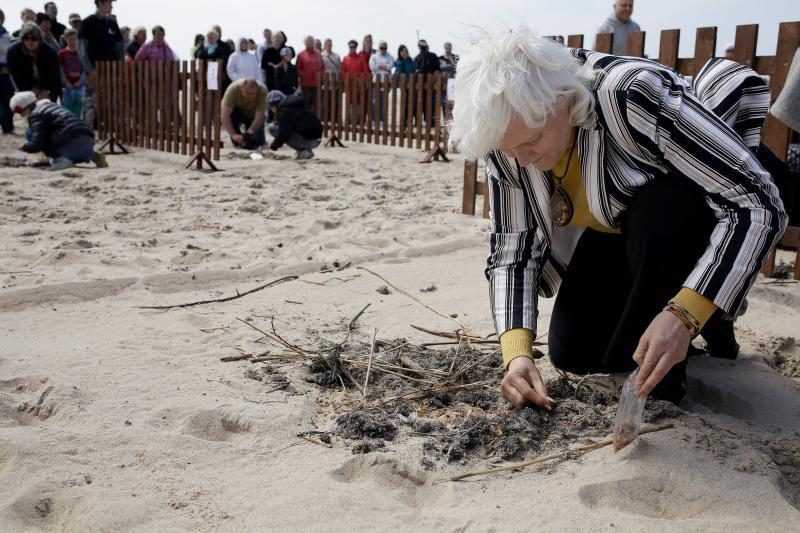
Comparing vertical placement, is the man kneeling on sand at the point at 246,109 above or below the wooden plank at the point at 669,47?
below

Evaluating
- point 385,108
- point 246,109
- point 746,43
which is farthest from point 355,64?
point 746,43

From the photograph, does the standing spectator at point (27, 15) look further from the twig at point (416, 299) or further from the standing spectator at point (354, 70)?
the twig at point (416, 299)

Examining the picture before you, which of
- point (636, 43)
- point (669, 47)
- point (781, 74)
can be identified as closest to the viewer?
point (781, 74)

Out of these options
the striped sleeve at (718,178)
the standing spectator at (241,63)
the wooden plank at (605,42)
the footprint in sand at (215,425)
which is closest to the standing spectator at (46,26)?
the standing spectator at (241,63)

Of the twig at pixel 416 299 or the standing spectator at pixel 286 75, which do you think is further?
the standing spectator at pixel 286 75

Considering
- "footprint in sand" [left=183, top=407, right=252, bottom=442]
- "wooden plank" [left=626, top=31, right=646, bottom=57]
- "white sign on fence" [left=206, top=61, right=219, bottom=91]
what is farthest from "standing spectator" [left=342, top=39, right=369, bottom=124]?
"footprint in sand" [left=183, top=407, right=252, bottom=442]

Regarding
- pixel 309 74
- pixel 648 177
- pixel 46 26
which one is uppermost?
pixel 46 26

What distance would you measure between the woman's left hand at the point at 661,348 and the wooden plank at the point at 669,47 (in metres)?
2.83

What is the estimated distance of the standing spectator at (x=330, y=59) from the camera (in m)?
13.4

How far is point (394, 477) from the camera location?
193 centimetres

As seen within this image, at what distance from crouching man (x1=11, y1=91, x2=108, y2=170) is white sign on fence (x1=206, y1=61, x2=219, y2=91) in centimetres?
131

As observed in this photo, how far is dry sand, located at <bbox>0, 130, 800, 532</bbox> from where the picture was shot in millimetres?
1758

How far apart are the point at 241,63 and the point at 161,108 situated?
2393 mm

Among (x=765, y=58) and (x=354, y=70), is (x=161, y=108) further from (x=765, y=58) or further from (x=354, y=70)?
(x=765, y=58)
